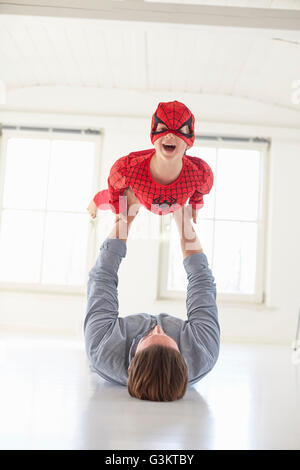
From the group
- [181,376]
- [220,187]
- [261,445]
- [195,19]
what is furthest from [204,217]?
[261,445]

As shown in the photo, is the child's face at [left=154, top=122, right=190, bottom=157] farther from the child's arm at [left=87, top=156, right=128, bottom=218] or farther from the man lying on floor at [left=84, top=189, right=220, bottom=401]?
the man lying on floor at [left=84, top=189, right=220, bottom=401]

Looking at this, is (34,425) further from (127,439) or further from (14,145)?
(14,145)

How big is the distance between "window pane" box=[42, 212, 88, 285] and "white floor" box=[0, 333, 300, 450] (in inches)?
67.9

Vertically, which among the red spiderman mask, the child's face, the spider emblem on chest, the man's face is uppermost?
the red spiderman mask

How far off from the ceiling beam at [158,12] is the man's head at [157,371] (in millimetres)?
1363

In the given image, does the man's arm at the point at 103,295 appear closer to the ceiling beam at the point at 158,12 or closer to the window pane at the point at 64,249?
the ceiling beam at the point at 158,12

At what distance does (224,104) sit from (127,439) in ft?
11.3

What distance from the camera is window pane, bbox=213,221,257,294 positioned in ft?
13.1

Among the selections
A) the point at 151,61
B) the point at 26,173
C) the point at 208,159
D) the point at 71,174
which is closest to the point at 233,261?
the point at 208,159

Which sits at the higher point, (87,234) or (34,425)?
(87,234)

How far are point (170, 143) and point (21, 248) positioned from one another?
2.62m

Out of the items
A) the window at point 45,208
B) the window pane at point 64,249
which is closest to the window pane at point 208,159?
the window at point 45,208

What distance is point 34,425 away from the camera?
1.22 meters

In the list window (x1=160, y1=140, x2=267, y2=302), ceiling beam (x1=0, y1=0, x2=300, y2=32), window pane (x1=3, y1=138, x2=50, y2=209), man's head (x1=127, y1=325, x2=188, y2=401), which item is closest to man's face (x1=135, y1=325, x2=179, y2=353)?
man's head (x1=127, y1=325, x2=188, y2=401)
